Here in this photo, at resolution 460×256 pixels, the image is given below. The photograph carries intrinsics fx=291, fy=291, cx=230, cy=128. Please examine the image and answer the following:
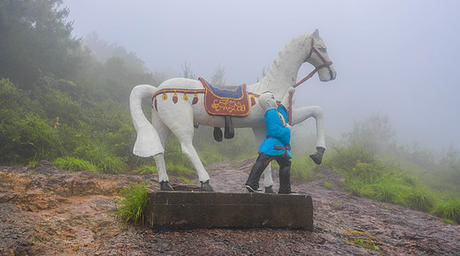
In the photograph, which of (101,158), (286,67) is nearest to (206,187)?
(286,67)

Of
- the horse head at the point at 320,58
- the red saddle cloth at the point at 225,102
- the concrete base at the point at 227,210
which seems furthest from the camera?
the horse head at the point at 320,58

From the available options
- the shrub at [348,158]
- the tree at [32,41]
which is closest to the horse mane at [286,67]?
the shrub at [348,158]

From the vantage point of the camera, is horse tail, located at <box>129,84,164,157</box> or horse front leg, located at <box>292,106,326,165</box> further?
horse front leg, located at <box>292,106,326,165</box>

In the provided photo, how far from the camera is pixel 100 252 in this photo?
2178 millimetres

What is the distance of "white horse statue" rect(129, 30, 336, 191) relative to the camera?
324cm

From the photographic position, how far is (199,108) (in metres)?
3.42

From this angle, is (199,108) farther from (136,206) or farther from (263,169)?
(136,206)

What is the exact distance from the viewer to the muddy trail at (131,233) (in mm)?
2271

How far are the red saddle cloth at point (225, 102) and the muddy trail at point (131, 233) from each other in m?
1.35

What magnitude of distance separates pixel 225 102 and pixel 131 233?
5.72 feet

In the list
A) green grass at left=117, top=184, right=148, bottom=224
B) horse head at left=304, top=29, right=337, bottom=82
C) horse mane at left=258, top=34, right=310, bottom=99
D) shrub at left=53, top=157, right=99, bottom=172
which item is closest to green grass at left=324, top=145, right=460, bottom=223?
horse head at left=304, top=29, right=337, bottom=82

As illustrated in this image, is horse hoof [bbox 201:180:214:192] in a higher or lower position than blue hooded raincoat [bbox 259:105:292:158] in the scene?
lower

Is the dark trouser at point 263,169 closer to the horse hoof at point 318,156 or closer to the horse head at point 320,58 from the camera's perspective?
the horse hoof at point 318,156

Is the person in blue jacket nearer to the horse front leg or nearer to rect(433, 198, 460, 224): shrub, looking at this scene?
the horse front leg
